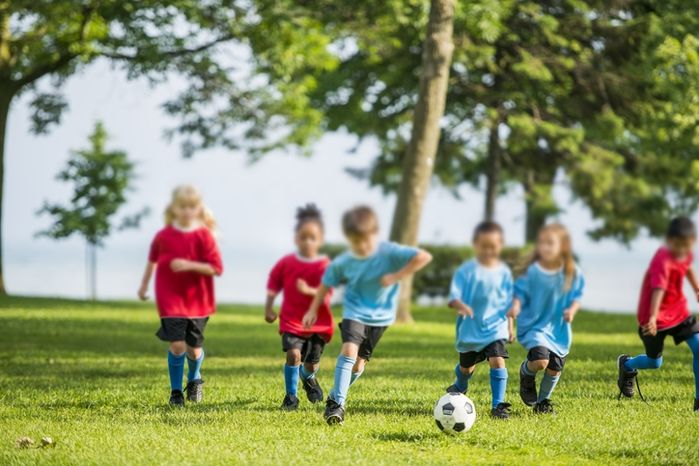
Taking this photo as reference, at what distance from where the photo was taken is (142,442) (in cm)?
747

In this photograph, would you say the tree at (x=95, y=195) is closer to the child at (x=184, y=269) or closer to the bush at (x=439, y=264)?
→ the bush at (x=439, y=264)

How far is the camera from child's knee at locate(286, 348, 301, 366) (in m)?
9.24

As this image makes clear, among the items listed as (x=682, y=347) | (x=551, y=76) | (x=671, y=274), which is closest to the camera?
(x=671, y=274)

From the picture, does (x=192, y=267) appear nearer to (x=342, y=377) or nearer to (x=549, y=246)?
(x=342, y=377)

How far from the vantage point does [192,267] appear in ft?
29.8

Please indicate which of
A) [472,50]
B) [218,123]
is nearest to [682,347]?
[472,50]

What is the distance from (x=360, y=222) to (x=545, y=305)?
1.81 metres

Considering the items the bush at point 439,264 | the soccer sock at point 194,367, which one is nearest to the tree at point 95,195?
the bush at point 439,264

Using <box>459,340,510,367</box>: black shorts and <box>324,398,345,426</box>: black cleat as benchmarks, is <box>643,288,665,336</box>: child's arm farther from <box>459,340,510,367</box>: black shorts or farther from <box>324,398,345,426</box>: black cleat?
<box>324,398,345,426</box>: black cleat

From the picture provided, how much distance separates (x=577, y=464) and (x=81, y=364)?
8.82 metres

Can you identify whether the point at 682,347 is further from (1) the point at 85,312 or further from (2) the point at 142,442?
(1) the point at 85,312

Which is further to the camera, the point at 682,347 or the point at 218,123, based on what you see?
the point at 218,123

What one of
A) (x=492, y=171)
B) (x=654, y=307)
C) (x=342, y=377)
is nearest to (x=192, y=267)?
(x=342, y=377)

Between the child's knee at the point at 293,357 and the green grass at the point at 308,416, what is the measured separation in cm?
43
